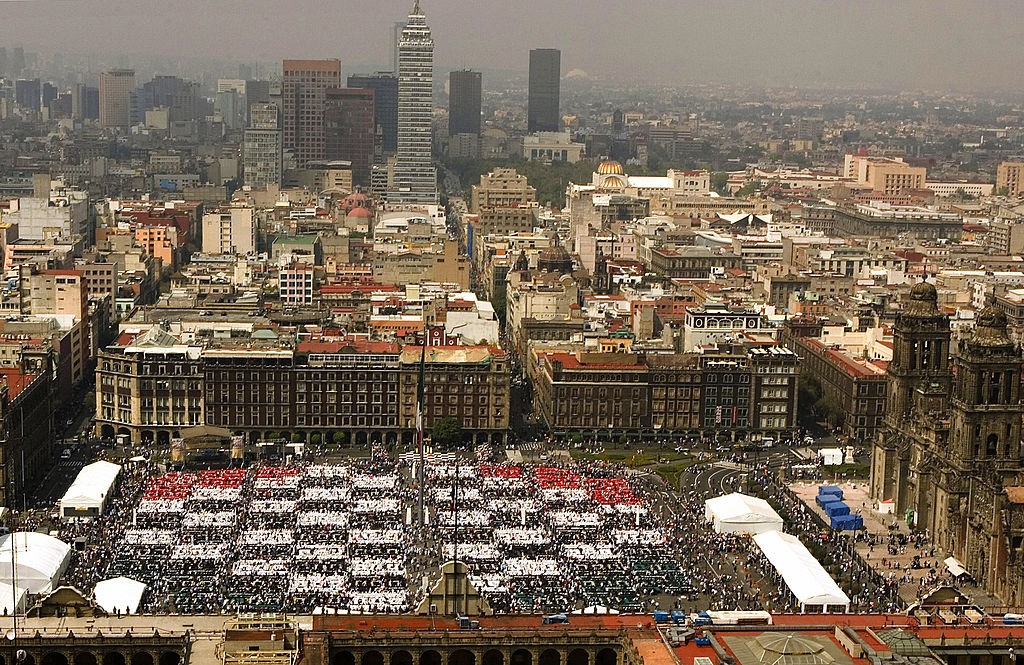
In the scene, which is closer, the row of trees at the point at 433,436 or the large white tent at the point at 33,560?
the large white tent at the point at 33,560

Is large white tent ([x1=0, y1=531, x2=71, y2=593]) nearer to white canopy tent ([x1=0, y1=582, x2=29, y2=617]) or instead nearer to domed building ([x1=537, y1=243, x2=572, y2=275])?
white canopy tent ([x1=0, y1=582, x2=29, y2=617])

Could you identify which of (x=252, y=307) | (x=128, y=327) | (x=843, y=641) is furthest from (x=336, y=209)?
(x=843, y=641)

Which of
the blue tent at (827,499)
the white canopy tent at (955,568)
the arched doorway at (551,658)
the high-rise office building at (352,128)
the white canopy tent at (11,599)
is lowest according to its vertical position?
the white canopy tent at (955,568)

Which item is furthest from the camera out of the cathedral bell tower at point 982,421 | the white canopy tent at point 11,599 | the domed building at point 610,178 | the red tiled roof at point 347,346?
the domed building at point 610,178

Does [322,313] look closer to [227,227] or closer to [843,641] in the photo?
[227,227]

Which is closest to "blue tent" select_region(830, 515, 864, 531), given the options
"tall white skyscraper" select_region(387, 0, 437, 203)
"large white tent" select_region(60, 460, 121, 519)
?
"large white tent" select_region(60, 460, 121, 519)

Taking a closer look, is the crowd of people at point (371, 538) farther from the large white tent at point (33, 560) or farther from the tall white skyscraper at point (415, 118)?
the tall white skyscraper at point (415, 118)

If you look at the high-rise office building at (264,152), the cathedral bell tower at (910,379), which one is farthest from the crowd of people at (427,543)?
the high-rise office building at (264,152)
